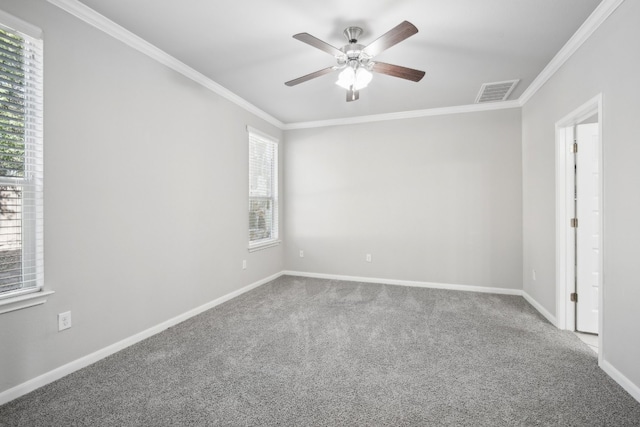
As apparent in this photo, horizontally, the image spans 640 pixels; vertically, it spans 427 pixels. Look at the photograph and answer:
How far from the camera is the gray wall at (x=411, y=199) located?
4340 millimetres

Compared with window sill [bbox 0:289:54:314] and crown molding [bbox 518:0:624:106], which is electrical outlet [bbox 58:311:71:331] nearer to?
window sill [bbox 0:289:54:314]

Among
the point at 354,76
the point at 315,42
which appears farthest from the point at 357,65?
the point at 315,42

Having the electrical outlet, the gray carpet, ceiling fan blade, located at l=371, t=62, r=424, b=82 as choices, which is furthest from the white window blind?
ceiling fan blade, located at l=371, t=62, r=424, b=82

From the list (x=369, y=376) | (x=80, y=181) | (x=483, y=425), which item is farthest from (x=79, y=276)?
(x=483, y=425)

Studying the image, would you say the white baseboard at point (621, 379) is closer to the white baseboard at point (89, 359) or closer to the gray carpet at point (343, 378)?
the gray carpet at point (343, 378)

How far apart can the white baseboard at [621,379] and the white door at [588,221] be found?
2.90ft

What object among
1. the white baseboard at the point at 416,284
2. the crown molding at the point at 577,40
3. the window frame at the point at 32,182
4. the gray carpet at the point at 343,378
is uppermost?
the crown molding at the point at 577,40

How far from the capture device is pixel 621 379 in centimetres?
208

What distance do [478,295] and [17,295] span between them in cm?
467

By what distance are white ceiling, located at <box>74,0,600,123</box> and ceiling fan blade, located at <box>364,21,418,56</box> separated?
0.95 ft

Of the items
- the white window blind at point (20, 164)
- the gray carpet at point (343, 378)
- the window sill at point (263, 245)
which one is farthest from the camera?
the window sill at point (263, 245)

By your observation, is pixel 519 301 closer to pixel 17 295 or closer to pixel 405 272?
pixel 405 272

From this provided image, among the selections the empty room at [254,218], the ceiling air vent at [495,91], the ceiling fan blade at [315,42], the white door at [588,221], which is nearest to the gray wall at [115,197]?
the empty room at [254,218]

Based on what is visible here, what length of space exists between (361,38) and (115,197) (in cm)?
246
